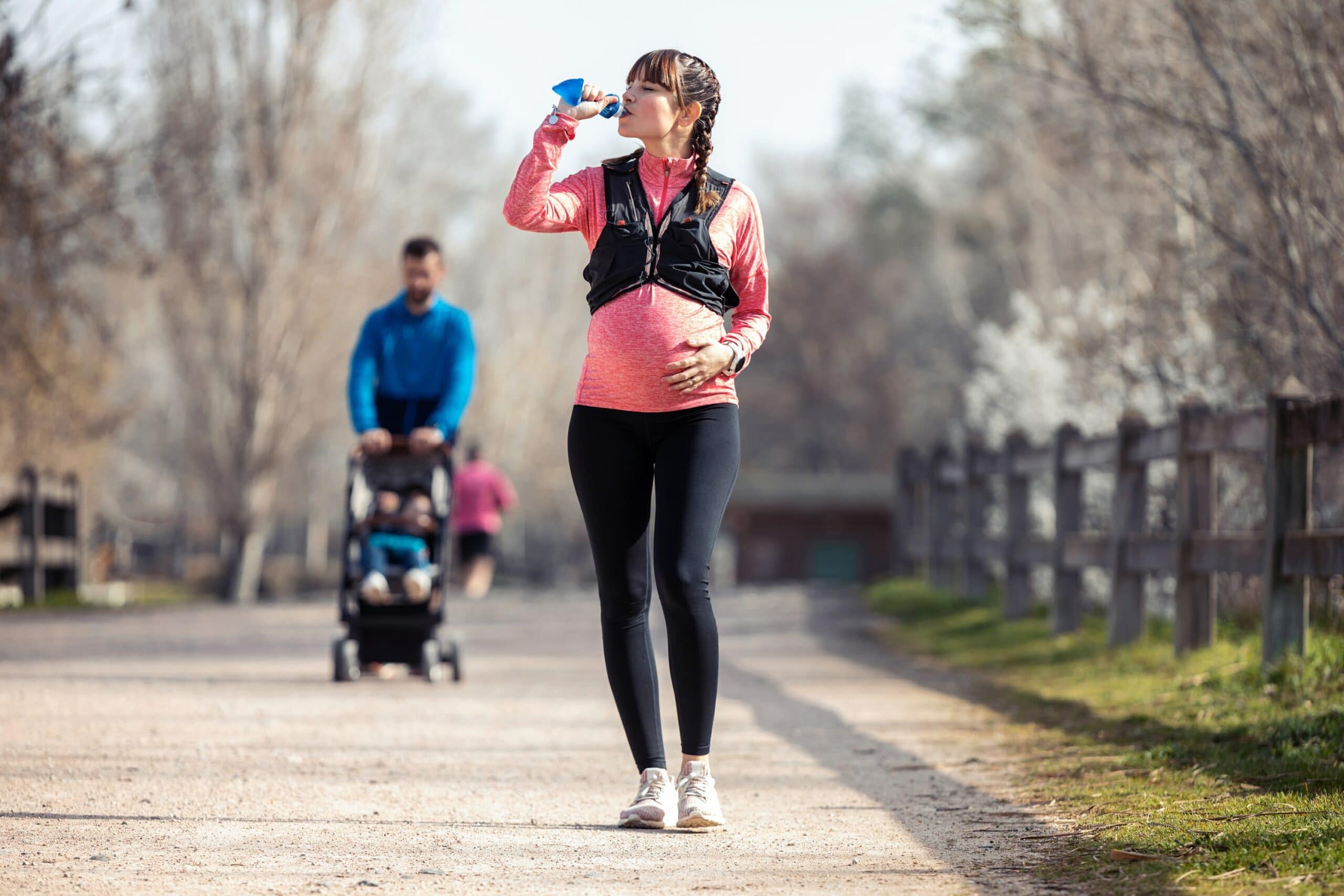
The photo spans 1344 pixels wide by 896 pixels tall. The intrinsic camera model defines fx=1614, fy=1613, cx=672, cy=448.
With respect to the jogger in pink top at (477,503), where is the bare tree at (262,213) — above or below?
above

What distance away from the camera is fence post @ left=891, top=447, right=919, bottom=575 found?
18.3 meters

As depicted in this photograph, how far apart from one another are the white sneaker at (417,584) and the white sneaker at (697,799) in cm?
403

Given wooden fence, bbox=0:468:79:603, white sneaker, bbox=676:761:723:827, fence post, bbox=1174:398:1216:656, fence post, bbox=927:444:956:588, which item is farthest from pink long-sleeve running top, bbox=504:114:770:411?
wooden fence, bbox=0:468:79:603

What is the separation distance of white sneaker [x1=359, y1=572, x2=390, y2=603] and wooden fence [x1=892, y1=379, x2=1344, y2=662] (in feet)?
13.4

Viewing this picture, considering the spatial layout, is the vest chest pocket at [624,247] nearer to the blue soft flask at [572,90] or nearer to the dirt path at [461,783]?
the blue soft flask at [572,90]

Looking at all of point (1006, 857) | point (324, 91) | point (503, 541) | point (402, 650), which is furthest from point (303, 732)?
point (503, 541)

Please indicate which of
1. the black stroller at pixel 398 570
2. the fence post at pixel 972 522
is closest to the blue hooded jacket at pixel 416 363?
the black stroller at pixel 398 570

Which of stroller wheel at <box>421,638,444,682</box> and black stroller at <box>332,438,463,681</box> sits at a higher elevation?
black stroller at <box>332,438,463,681</box>

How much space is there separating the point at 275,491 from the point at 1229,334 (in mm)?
36372

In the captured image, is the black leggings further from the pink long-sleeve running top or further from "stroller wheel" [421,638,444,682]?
"stroller wheel" [421,638,444,682]

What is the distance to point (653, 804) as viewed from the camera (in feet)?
14.5

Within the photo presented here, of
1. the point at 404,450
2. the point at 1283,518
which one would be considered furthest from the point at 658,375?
the point at 404,450

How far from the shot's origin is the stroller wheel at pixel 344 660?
27.9ft

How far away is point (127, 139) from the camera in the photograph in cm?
1521
